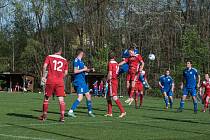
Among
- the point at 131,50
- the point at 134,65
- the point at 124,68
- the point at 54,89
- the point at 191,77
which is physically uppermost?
the point at 131,50

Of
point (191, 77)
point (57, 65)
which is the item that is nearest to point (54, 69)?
point (57, 65)

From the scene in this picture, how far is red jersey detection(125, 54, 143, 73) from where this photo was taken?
2103cm

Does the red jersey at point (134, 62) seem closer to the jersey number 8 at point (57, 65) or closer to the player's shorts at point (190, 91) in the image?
the player's shorts at point (190, 91)

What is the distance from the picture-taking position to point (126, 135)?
11.5m

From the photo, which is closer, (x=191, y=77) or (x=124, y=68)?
(x=124, y=68)

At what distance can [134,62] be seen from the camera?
2116cm

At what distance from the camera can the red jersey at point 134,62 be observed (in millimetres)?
21031

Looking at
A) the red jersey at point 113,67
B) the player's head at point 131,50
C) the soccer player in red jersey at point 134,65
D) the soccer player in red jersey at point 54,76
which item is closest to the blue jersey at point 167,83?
the soccer player in red jersey at point 134,65

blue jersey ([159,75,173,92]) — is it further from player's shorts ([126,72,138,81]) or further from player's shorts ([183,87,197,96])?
player's shorts ([126,72,138,81])

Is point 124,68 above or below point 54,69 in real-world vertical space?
above

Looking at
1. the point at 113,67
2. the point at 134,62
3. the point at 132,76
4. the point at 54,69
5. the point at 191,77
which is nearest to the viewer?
the point at 54,69

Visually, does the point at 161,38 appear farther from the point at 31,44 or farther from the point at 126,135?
the point at 126,135

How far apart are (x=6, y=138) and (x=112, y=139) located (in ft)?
7.39

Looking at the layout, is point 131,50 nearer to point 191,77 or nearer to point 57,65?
point 191,77
